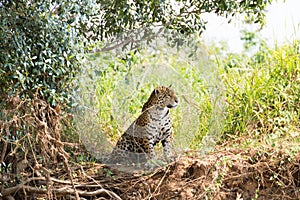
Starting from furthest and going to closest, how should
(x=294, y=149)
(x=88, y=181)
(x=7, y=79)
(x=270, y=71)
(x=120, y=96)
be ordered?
(x=270, y=71)
(x=120, y=96)
(x=88, y=181)
(x=294, y=149)
(x=7, y=79)

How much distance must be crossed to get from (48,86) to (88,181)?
0.86m

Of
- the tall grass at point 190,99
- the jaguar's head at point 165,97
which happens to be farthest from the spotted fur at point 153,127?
the tall grass at point 190,99

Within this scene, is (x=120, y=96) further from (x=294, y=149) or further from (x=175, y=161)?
(x=294, y=149)

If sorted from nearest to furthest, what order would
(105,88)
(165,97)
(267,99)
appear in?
(165,97) < (105,88) < (267,99)

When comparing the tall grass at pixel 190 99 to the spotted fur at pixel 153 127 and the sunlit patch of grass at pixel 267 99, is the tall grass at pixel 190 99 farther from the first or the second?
the spotted fur at pixel 153 127

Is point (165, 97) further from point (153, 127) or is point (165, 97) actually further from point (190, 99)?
point (190, 99)

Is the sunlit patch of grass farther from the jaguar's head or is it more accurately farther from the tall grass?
the jaguar's head

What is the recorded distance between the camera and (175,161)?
440 cm

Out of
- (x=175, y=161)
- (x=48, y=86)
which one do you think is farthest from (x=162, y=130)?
(x=48, y=86)

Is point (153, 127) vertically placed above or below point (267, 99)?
below

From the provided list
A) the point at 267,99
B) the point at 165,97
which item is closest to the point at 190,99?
the point at 165,97

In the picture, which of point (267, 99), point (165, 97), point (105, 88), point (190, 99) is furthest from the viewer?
point (267, 99)

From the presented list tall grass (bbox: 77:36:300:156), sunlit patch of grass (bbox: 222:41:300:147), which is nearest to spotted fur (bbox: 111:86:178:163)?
tall grass (bbox: 77:36:300:156)

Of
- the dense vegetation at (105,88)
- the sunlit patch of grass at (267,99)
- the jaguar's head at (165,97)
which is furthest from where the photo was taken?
the sunlit patch of grass at (267,99)
